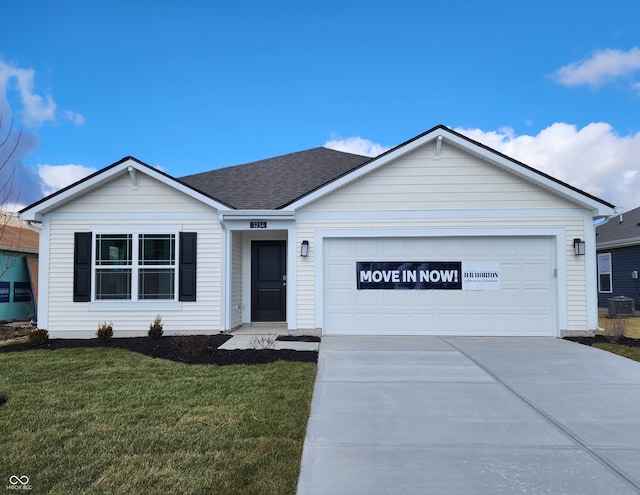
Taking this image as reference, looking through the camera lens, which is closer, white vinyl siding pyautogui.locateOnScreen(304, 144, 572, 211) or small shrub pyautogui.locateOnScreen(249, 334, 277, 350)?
small shrub pyautogui.locateOnScreen(249, 334, 277, 350)

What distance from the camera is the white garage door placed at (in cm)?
928

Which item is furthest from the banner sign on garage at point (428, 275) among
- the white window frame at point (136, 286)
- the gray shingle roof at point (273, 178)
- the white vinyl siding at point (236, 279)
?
the white window frame at point (136, 286)

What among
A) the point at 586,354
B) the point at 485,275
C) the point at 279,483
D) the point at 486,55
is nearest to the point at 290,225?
the point at 485,275

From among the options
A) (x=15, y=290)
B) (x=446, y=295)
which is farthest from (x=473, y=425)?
(x=15, y=290)

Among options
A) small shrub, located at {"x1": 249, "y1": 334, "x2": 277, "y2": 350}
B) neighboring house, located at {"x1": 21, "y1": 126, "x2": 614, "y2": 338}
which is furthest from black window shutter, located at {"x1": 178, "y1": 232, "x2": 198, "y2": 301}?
small shrub, located at {"x1": 249, "y1": 334, "x2": 277, "y2": 350}

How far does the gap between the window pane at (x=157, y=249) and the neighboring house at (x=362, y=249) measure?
2cm

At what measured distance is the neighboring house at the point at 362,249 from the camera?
9.25 m

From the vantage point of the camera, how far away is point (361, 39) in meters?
12.7

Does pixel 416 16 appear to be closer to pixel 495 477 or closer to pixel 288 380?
pixel 288 380

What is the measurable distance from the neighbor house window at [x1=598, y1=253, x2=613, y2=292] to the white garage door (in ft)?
36.1

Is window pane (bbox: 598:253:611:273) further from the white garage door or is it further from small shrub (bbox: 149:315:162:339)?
small shrub (bbox: 149:315:162:339)

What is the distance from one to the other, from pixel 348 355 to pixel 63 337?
647cm

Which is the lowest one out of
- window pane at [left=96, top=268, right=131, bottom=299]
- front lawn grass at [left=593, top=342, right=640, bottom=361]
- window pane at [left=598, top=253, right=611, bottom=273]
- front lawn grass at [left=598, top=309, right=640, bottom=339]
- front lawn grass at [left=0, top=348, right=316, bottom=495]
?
front lawn grass at [left=598, top=309, right=640, bottom=339]

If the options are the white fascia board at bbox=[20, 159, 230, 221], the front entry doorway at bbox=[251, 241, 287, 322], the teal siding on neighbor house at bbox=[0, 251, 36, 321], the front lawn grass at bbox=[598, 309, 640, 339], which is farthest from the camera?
the teal siding on neighbor house at bbox=[0, 251, 36, 321]
